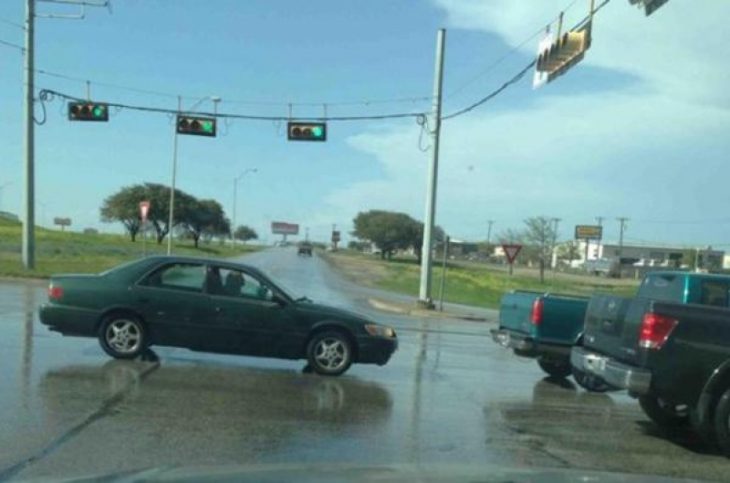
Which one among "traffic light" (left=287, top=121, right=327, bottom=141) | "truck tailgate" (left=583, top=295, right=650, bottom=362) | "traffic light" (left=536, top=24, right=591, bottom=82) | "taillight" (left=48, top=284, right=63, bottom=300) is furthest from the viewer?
"traffic light" (left=287, top=121, right=327, bottom=141)

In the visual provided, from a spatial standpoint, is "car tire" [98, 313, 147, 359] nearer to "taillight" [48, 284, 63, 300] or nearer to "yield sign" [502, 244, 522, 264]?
"taillight" [48, 284, 63, 300]

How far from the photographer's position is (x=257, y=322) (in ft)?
39.7

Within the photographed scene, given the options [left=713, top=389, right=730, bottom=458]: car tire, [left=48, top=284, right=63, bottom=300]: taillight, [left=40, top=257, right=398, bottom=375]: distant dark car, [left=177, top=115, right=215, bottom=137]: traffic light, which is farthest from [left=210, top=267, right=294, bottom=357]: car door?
[left=177, top=115, right=215, bottom=137]: traffic light

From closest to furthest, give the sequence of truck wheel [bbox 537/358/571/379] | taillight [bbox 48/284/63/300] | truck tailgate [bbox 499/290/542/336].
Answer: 1. taillight [bbox 48/284/63/300]
2. truck tailgate [bbox 499/290/542/336]
3. truck wheel [bbox 537/358/571/379]

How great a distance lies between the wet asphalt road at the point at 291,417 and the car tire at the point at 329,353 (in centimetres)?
21

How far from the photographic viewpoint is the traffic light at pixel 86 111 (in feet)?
92.8

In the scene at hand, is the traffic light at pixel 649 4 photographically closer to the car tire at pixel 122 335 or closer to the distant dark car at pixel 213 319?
the distant dark car at pixel 213 319

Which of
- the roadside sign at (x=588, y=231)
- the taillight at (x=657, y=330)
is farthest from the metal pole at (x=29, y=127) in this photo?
the roadside sign at (x=588, y=231)

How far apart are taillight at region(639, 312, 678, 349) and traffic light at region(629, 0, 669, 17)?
5.50 m

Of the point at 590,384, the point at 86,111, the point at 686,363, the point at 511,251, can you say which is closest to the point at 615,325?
the point at 686,363

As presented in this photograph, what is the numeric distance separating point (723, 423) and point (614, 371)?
3.67ft

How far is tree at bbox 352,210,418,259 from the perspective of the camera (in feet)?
493

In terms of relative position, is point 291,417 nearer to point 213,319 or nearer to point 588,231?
point 213,319

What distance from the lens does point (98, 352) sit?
42.1 ft
